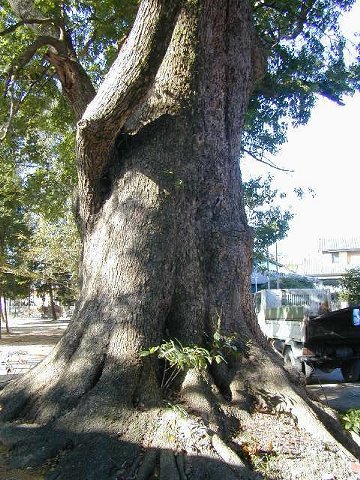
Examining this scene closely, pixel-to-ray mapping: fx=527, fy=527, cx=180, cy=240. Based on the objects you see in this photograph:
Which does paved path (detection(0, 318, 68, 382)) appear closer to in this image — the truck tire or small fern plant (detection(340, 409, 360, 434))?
small fern plant (detection(340, 409, 360, 434))

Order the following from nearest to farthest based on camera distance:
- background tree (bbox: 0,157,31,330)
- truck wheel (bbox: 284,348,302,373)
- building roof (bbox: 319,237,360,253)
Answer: truck wheel (bbox: 284,348,302,373) → background tree (bbox: 0,157,31,330) → building roof (bbox: 319,237,360,253)

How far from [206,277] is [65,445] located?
90.6 inches

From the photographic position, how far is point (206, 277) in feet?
19.4

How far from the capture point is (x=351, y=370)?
1238 cm

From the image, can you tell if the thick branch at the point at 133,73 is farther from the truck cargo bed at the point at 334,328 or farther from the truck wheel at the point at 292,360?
the truck wheel at the point at 292,360

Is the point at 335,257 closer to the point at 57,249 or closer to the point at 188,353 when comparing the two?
the point at 57,249

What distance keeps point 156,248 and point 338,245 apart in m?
50.6

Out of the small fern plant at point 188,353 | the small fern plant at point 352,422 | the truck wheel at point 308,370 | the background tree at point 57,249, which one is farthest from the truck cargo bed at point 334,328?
the background tree at point 57,249

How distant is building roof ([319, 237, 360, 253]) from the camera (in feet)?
171

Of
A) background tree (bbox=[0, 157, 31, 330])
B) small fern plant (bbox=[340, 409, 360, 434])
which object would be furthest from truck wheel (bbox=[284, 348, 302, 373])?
background tree (bbox=[0, 157, 31, 330])

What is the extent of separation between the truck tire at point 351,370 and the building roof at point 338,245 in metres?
41.3

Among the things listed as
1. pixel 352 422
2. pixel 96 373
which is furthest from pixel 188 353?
pixel 352 422

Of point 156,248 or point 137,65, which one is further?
point 156,248

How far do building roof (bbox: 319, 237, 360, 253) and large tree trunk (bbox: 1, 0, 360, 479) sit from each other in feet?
157
